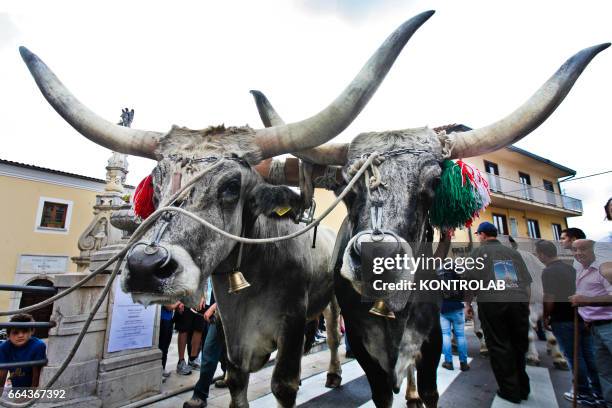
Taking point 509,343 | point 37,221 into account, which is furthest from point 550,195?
point 37,221

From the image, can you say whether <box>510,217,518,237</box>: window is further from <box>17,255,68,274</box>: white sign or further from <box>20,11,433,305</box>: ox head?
<box>17,255,68,274</box>: white sign

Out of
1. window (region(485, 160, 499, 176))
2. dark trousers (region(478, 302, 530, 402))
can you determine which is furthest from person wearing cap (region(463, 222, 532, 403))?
window (region(485, 160, 499, 176))

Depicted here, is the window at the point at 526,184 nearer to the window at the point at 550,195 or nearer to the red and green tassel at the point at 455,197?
the window at the point at 550,195

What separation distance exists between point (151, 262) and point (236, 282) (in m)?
0.87

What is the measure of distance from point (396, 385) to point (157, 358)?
155 inches

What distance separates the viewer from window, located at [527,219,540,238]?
20.1 m

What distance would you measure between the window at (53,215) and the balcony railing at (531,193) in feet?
79.0

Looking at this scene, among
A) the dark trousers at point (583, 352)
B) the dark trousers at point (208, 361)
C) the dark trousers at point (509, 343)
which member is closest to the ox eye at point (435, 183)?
the dark trousers at point (509, 343)

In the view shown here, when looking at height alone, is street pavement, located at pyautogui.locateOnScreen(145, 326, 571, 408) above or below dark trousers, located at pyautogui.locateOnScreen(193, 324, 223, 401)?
below

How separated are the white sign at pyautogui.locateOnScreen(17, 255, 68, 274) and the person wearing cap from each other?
21.3 meters

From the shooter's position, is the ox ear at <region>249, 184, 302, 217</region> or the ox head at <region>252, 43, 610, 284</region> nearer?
the ox head at <region>252, 43, 610, 284</region>

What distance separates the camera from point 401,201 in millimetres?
2027

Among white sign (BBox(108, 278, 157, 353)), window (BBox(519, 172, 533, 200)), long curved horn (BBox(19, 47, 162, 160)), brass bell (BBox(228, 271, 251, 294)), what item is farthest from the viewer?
window (BBox(519, 172, 533, 200))

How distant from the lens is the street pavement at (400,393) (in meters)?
4.17
